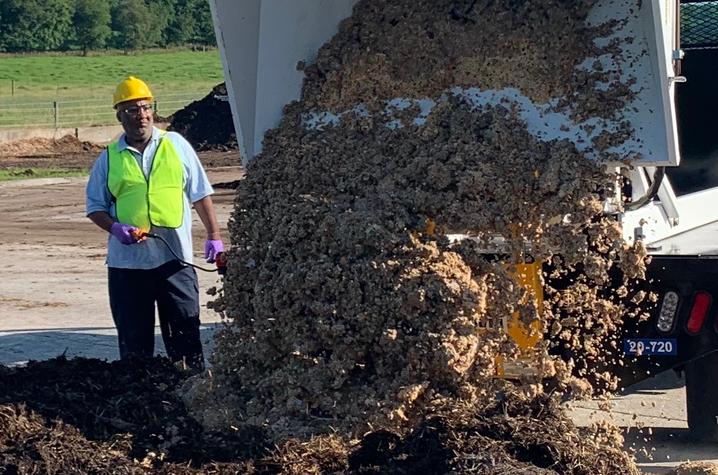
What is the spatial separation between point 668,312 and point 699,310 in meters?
0.12

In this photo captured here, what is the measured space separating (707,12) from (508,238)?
270 cm

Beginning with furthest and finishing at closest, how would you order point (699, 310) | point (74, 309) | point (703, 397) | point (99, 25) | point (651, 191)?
point (99, 25) → point (74, 309) → point (703, 397) → point (651, 191) → point (699, 310)

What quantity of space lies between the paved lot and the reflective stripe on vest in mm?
916

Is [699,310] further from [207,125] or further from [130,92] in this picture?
[207,125]

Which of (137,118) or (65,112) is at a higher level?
(137,118)

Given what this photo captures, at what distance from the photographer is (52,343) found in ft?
24.7

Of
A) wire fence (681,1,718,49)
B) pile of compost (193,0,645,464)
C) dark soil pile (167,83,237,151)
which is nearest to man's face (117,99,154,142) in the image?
pile of compost (193,0,645,464)

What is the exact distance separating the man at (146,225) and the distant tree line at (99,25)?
52.3 metres

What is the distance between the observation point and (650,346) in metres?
4.92

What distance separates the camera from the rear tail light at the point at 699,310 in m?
4.90

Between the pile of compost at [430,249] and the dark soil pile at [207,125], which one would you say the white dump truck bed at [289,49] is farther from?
the dark soil pile at [207,125]

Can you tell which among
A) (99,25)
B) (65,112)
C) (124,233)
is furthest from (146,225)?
(99,25)

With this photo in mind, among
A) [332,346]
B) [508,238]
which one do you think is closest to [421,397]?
[332,346]

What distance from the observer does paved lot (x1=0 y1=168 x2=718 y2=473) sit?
5.53m
